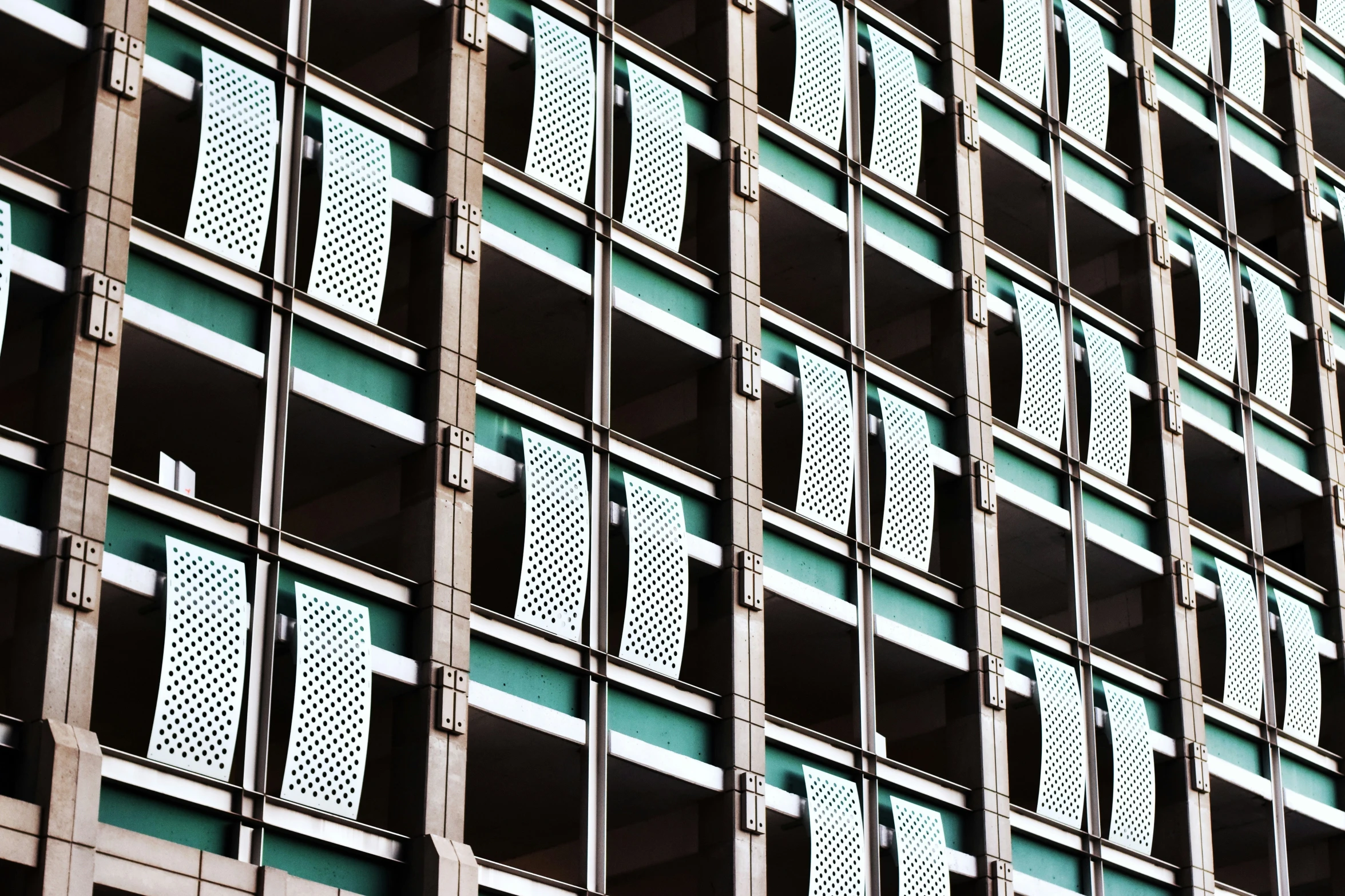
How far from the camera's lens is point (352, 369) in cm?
4044

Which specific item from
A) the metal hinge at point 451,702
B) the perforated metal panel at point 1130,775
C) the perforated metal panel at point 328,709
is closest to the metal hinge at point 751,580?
the metal hinge at point 451,702

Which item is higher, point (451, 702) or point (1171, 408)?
point (1171, 408)

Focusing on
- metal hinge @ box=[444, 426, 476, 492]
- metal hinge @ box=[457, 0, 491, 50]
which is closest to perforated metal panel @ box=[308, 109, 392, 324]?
metal hinge @ box=[444, 426, 476, 492]

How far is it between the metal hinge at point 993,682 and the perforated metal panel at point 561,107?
1272 cm

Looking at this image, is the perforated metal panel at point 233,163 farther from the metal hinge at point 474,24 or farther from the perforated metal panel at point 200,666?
the perforated metal panel at point 200,666

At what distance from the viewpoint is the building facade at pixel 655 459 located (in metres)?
36.5

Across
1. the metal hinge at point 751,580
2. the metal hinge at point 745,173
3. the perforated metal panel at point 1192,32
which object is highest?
the perforated metal panel at point 1192,32

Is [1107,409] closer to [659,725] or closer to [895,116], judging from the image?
[895,116]

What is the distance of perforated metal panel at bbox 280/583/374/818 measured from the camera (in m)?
36.9

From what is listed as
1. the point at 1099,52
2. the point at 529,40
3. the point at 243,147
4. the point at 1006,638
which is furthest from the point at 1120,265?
the point at 243,147

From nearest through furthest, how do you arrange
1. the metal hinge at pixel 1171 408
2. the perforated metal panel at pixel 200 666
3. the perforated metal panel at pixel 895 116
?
1. the perforated metal panel at pixel 200 666
2. the perforated metal panel at pixel 895 116
3. the metal hinge at pixel 1171 408

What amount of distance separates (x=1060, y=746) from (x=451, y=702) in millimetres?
16018

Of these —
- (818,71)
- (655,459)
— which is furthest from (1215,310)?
(655,459)

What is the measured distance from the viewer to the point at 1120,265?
58875mm
